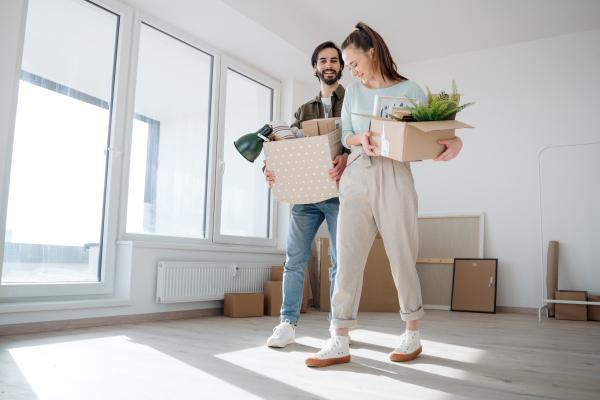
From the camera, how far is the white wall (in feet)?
13.1

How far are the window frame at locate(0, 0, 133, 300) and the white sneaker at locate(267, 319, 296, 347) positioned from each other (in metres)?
1.37

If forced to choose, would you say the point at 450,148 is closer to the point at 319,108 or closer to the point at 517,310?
the point at 319,108

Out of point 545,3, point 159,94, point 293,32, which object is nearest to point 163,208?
point 159,94

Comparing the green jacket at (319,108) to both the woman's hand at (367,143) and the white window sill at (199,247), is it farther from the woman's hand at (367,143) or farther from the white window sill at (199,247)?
the white window sill at (199,247)

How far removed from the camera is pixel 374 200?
1.59m

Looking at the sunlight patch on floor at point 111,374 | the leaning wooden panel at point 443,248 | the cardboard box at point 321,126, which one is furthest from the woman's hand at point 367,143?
the leaning wooden panel at point 443,248

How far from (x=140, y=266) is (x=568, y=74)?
12.9ft

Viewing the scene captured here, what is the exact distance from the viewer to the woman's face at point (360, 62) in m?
1.63

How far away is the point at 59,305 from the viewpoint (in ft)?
7.89

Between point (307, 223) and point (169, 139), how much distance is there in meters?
1.77

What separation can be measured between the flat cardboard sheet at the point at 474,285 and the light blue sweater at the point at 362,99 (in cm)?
284

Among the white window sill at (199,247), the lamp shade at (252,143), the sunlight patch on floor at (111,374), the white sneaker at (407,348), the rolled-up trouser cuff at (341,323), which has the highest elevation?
the lamp shade at (252,143)

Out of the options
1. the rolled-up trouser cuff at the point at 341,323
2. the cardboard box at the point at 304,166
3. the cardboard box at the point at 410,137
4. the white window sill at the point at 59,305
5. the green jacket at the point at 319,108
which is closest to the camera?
the cardboard box at the point at 410,137

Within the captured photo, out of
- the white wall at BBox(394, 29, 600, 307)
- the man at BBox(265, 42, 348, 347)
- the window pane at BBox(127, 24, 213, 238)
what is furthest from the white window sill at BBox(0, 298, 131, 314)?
the white wall at BBox(394, 29, 600, 307)
